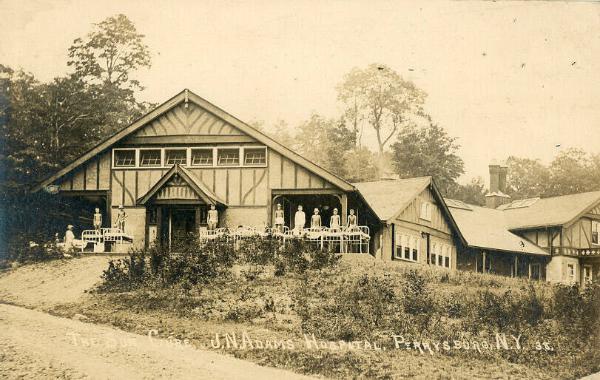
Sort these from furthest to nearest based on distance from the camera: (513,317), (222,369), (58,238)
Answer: (58,238), (513,317), (222,369)

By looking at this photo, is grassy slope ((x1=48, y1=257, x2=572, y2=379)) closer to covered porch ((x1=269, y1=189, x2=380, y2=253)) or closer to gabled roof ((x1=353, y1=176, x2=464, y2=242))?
covered porch ((x1=269, y1=189, x2=380, y2=253))


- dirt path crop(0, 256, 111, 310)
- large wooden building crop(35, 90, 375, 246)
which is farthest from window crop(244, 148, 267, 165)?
dirt path crop(0, 256, 111, 310)

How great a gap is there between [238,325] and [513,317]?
5211 mm

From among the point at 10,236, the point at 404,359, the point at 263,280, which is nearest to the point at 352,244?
the point at 263,280

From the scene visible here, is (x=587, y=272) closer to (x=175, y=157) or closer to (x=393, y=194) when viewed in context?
(x=393, y=194)

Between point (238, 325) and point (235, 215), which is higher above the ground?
point (235, 215)

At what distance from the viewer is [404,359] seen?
1166cm

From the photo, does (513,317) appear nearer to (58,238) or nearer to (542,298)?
(542,298)

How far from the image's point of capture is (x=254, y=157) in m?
18.3

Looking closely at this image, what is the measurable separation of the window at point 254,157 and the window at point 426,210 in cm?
621

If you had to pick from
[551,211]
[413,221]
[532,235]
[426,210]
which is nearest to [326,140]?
[413,221]

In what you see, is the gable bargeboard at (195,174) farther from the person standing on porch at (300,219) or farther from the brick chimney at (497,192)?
the brick chimney at (497,192)

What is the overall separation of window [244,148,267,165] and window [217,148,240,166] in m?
0.21

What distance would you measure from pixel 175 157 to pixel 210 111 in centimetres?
165
